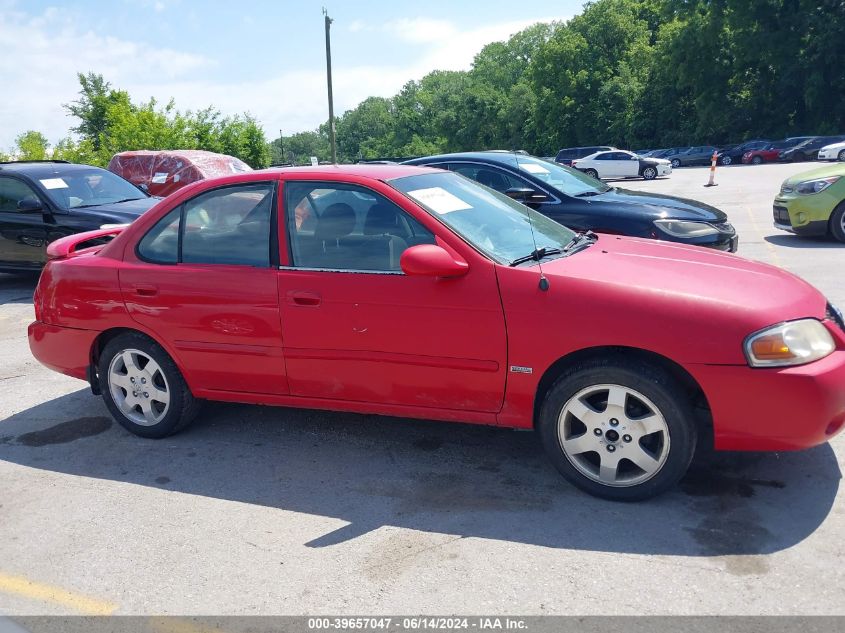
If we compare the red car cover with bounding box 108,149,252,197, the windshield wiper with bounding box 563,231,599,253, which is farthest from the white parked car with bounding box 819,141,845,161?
the windshield wiper with bounding box 563,231,599,253

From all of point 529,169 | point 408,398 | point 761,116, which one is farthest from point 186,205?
point 761,116

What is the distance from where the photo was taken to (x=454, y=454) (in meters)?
4.32

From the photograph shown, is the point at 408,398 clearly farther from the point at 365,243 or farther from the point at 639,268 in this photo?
the point at 639,268

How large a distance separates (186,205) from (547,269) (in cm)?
226

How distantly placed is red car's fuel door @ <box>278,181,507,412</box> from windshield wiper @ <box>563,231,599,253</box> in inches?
28.1

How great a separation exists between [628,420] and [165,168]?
16282 millimetres

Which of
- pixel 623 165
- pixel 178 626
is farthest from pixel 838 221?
pixel 623 165

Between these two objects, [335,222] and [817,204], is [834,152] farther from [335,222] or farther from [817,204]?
[335,222]

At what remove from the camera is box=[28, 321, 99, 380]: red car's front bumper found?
15.9 ft

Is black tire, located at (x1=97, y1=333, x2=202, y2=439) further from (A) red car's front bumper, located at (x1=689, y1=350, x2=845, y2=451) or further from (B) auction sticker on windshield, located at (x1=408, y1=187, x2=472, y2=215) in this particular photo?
(A) red car's front bumper, located at (x1=689, y1=350, x2=845, y2=451)

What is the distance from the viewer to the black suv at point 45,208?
9.54 meters

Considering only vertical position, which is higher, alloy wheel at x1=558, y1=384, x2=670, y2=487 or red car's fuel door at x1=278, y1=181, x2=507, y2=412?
red car's fuel door at x1=278, y1=181, x2=507, y2=412

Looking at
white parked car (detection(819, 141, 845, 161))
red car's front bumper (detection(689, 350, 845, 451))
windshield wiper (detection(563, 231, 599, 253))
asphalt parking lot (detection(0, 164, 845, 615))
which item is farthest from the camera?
white parked car (detection(819, 141, 845, 161))

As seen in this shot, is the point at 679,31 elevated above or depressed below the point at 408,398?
above
